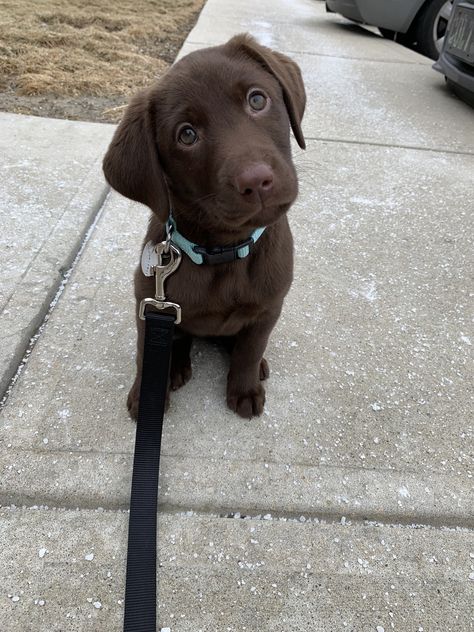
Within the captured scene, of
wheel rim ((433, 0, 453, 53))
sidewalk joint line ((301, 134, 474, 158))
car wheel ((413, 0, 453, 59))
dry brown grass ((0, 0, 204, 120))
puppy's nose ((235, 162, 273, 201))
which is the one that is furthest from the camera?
car wheel ((413, 0, 453, 59))

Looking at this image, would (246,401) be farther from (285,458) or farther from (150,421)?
(150,421)

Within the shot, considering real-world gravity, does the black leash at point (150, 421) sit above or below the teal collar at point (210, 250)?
below

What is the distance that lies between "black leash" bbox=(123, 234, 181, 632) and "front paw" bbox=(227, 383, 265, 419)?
31cm

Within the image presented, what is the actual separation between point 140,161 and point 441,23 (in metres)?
6.89

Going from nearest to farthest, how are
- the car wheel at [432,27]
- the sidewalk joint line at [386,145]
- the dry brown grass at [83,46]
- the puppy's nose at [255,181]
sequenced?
the puppy's nose at [255,181] < the sidewalk joint line at [386,145] < the dry brown grass at [83,46] < the car wheel at [432,27]

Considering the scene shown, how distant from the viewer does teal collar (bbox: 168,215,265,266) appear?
5.38 feet

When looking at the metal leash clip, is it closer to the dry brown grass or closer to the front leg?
the front leg

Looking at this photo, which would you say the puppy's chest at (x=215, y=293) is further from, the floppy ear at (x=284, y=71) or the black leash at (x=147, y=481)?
the floppy ear at (x=284, y=71)

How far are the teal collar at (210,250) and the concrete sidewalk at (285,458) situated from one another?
0.60 meters

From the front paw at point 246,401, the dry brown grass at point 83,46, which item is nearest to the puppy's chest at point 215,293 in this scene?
the front paw at point 246,401

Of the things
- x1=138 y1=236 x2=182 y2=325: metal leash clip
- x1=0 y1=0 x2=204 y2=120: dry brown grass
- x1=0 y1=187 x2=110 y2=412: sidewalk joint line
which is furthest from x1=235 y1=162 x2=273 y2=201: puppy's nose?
x1=0 y1=0 x2=204 y2=120: dry brown grass

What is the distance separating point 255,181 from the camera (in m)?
1.32

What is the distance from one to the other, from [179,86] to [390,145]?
10.0 feet

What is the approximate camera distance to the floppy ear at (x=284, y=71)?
1621mm
